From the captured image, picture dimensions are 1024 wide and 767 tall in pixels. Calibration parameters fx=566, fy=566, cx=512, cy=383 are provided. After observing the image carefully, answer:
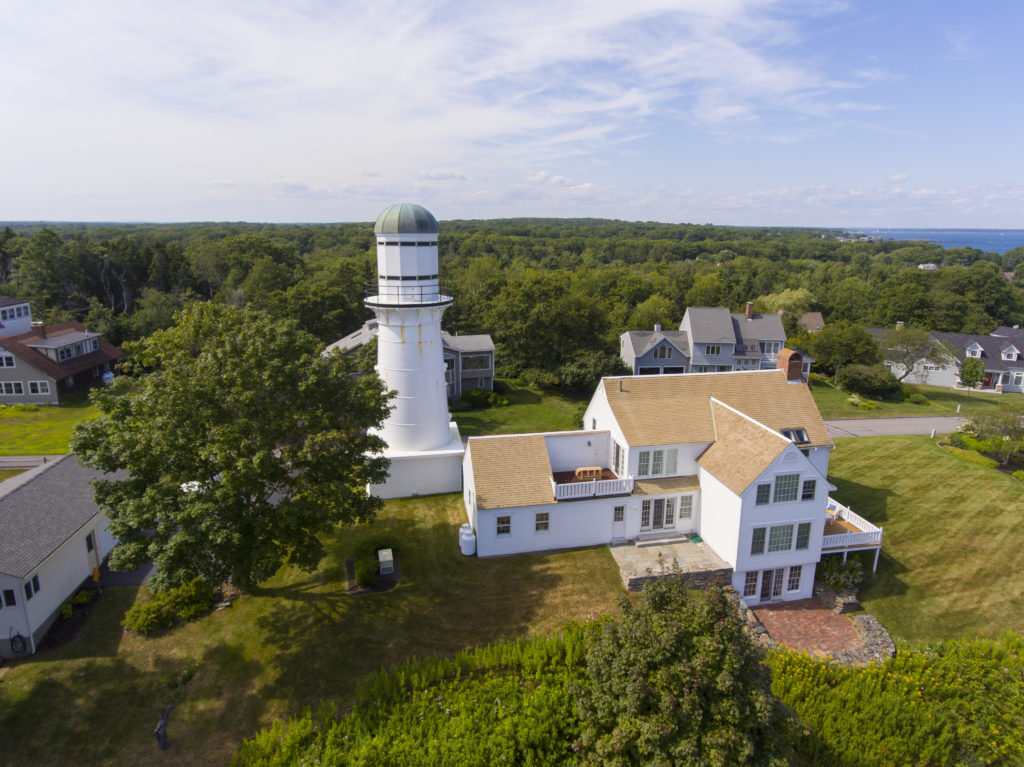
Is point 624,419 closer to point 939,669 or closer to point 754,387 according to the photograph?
point 754,387

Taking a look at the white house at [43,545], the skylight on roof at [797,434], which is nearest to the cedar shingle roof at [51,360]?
the white house at [43,545]

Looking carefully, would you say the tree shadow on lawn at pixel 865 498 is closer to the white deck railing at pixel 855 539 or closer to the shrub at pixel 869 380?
the white deck railing at pixel 855 539

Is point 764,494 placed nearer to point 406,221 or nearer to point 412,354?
point 412,354

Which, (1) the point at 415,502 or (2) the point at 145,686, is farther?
(1) the point at 415,502

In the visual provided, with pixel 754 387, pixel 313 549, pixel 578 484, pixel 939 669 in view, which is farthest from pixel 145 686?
pixel 754 387

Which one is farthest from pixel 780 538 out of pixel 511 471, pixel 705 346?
pixel 705 346

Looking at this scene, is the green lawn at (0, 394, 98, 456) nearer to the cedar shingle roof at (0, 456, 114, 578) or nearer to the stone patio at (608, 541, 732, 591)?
the cedar shingle roof at (0, 456, 114, 578)

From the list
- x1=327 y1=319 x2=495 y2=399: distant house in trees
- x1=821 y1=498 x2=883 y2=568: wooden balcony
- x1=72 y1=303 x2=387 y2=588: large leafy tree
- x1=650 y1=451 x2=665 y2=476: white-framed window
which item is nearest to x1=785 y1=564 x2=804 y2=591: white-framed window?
x1=821 y1=498 x2=883 y2=568: wooden balcony
